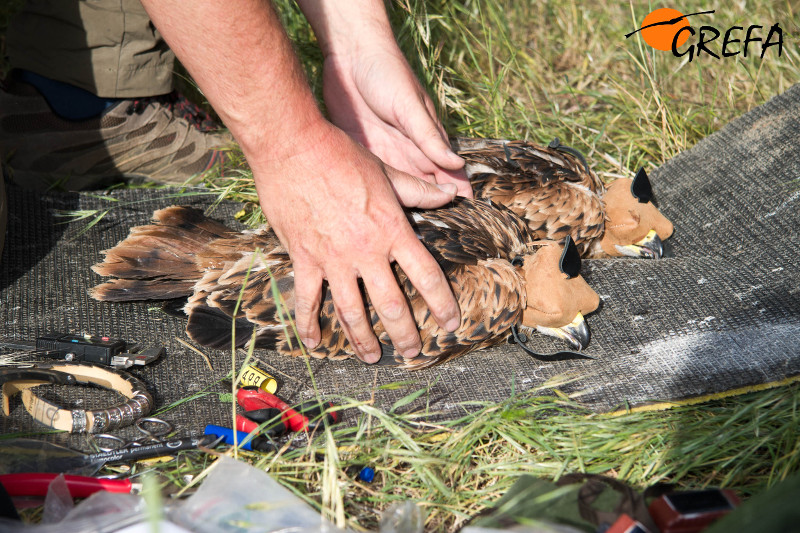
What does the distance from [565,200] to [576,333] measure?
0.82 m

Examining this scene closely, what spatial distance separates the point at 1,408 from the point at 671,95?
13.3 ft

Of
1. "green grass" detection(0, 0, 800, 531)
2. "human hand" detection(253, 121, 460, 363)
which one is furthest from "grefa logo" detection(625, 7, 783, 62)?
"human hand" detection(253, 121, 460, 363)

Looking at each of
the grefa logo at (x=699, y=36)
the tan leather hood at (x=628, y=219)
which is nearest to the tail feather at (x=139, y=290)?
the tan leather hood at (x=628, y=219)

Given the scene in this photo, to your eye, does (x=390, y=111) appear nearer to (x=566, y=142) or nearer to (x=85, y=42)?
(x=566, y=142)

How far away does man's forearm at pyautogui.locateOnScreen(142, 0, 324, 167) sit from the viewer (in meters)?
1.90

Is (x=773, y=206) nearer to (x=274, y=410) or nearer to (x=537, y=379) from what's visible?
(x=537, y=379)

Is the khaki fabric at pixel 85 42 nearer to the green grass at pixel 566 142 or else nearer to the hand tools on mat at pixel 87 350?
the green grass at pixel 566 142

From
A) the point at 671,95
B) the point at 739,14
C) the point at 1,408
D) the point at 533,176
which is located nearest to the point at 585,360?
the point at 533,176

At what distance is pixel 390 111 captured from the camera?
8.91 feet

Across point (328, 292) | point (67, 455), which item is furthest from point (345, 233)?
point (67, 455)

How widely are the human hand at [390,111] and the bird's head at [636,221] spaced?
74cm

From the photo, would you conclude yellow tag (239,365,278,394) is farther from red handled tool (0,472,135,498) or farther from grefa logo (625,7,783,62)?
grefa logo (625,7,783,62)

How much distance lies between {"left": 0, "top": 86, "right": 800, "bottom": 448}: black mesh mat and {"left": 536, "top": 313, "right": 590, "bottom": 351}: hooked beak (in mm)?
69

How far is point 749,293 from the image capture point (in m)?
2.49
